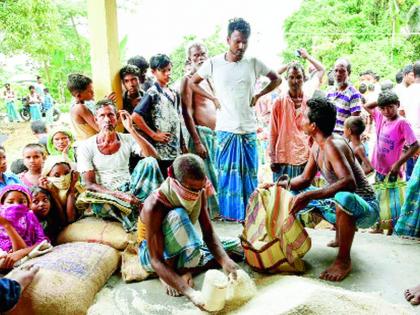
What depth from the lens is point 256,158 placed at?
3686 mm

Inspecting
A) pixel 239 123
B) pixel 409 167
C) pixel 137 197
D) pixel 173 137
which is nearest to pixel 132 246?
pixel 137 197

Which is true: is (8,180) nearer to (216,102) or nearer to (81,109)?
(81,109)

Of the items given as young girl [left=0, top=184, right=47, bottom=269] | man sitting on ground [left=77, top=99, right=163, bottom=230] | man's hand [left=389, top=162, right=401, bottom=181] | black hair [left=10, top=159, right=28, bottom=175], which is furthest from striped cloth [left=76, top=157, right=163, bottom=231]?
man's hand [left=389, top=162, right=401, bottom=181]

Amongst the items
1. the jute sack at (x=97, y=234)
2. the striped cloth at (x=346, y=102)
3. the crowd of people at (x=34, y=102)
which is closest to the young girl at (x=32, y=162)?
the jute sack at (x=97, y=234)

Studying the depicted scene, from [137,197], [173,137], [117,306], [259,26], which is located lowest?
[117,306]

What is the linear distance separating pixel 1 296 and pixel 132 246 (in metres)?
1.12

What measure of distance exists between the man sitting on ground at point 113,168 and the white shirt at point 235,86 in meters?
0.78

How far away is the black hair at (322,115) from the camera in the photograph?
2.68m

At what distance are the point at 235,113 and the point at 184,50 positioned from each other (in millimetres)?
8494

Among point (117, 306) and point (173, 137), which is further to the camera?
point (173, 137)

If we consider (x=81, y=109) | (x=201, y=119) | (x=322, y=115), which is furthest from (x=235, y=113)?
(x=81, y=109)

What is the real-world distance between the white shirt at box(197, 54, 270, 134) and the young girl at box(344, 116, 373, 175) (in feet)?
3.04

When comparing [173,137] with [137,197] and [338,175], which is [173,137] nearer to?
[137,197]

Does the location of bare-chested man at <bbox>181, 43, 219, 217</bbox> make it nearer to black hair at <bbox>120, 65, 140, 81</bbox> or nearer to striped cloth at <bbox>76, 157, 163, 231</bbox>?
black hair at <bbox>120, 65, 140, 81</bbox>
